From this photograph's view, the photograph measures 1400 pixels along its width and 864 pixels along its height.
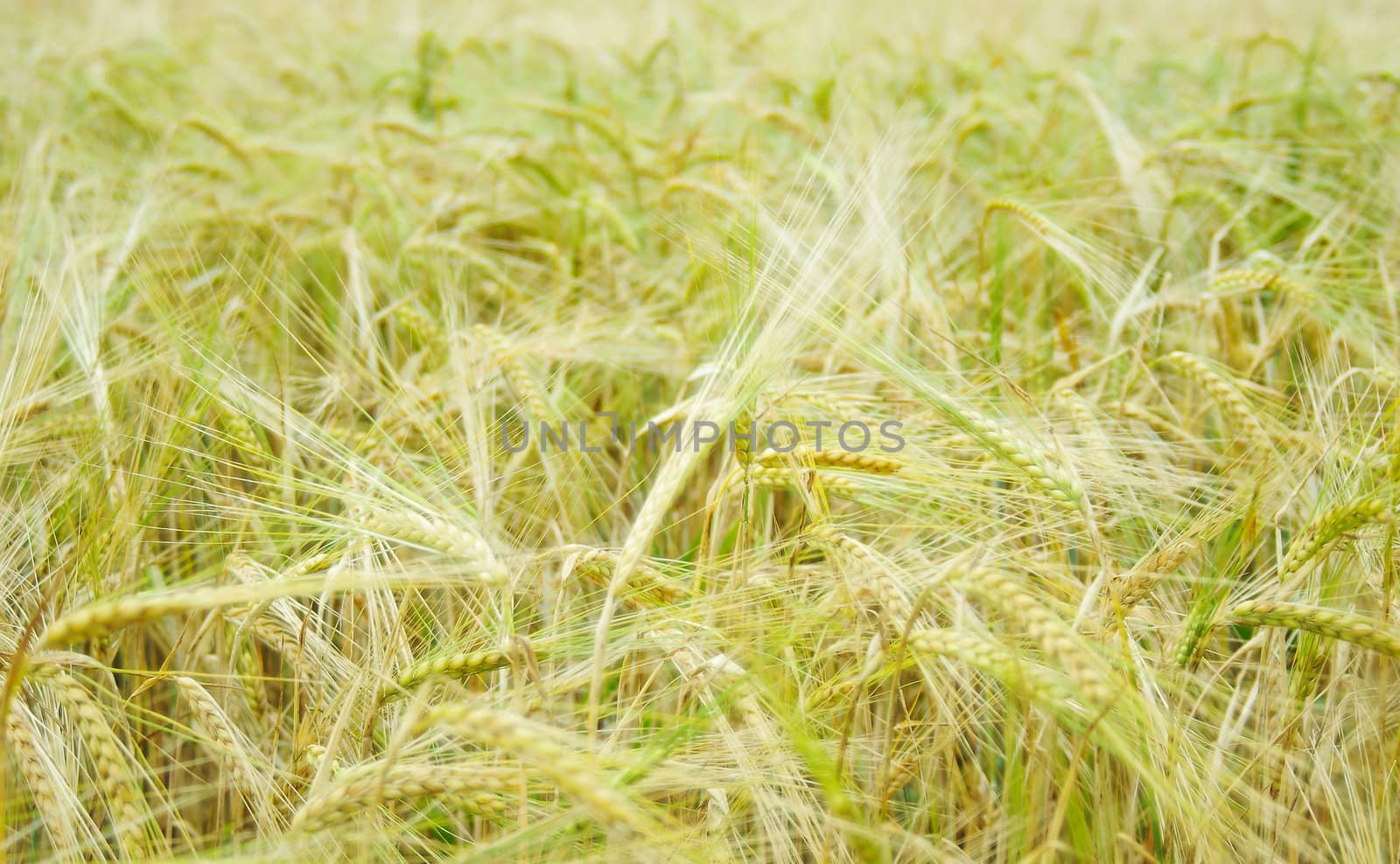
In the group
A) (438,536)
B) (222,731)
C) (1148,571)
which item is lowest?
(222,731)

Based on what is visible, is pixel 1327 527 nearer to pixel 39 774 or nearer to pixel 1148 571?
pixel 1148 571

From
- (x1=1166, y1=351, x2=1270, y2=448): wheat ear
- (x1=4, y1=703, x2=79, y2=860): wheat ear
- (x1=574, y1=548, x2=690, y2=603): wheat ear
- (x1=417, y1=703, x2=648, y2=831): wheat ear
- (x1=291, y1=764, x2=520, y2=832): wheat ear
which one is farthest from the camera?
(x1=1166, y1=351, x2=1270, y2=448): wheat ear

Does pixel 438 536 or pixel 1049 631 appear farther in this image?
pixel 438 536

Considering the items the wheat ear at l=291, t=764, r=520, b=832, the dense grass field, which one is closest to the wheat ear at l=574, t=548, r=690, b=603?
the dense grass field

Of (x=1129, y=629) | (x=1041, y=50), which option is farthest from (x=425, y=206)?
(x=1041, y=50)

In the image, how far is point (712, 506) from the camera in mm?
1039

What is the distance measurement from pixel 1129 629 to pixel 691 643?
545mm

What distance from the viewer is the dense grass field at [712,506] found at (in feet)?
2.85

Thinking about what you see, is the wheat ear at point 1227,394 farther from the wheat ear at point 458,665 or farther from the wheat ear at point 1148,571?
the wheat ear at point 458,665

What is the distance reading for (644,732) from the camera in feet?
3.68

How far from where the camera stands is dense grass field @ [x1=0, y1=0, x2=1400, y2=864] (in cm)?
87

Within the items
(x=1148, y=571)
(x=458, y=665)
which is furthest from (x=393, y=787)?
(x=1148, y=571)

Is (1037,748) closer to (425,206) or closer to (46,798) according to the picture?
(46,798)

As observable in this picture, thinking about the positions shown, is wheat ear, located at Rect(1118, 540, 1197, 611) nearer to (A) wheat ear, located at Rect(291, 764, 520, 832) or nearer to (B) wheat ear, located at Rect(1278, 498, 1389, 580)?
(B) wheat ear, located at Rect(1278, 498, 1389, 580)
